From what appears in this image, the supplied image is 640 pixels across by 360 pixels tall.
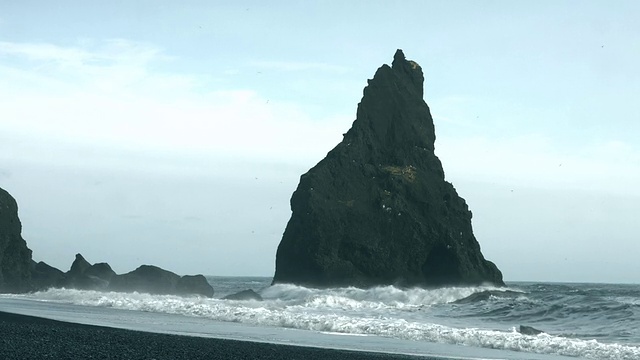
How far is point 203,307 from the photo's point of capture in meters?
40.5

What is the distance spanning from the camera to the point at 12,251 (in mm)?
66562

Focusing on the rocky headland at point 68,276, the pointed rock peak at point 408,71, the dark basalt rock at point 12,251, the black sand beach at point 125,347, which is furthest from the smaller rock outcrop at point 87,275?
the black sand beach at point 125,347

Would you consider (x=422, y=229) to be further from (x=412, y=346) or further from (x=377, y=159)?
(x=412, y=346)

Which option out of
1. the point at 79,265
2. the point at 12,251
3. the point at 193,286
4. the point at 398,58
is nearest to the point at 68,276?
the point at 79,265

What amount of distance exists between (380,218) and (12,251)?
31.6m

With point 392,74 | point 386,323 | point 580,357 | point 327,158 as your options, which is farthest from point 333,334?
point 392,74

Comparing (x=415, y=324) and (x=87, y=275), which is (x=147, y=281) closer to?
(x=87, y=275)

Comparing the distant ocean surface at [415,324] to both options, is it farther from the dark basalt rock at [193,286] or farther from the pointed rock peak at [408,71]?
the pointed rock peak at [408,71]

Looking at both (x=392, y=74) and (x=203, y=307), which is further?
(x=392, y=74)

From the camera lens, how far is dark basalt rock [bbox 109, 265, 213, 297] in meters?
70.5

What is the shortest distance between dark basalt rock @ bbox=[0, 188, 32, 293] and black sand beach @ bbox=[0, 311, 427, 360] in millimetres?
40944

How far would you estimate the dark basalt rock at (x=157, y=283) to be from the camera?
231 feet

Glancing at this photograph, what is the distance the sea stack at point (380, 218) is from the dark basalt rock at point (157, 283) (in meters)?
7.16

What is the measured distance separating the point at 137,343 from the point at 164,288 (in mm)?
49297
